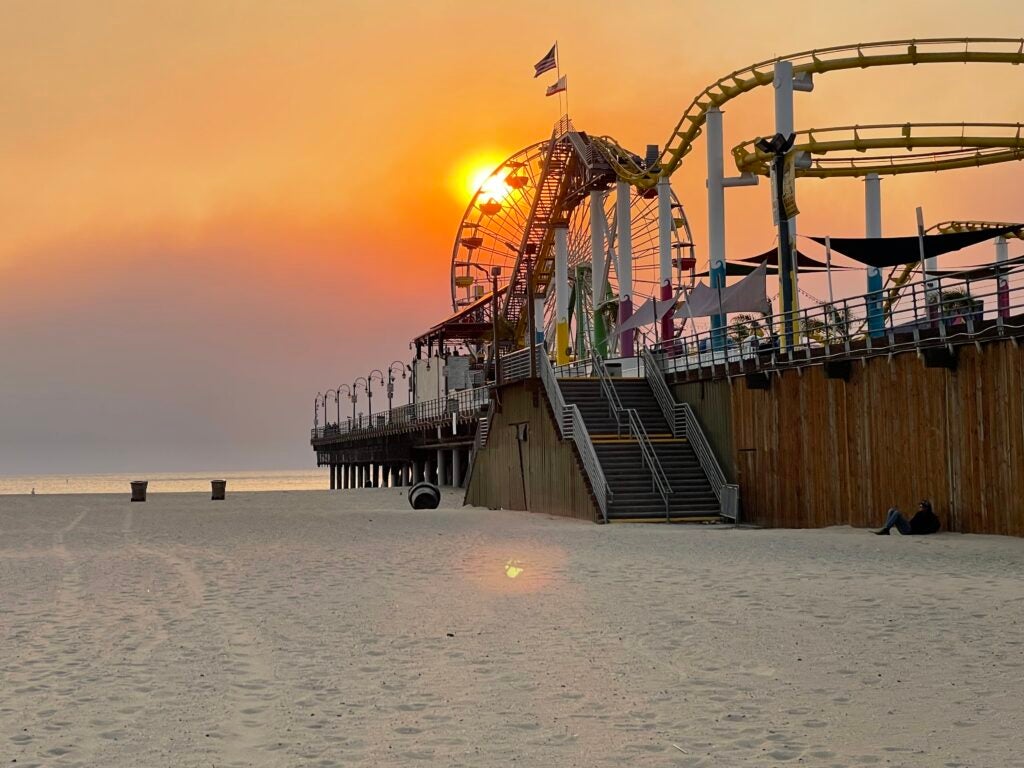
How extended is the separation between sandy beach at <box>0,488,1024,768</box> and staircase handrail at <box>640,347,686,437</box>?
369 inches

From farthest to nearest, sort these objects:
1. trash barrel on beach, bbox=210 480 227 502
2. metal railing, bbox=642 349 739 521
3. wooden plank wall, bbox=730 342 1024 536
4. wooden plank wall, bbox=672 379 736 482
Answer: trash barrel on beach, bbox=210 480 227 502 → wooden plank wall, bbox=672 379 736 482 → metal railing, bbox=642 349 739 521 → wooden plank wall, bbox=730 342 1024 536

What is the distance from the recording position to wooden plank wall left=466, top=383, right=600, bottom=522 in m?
25.7

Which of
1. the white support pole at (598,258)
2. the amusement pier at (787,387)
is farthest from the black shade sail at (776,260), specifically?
the white support pole at (598,258)

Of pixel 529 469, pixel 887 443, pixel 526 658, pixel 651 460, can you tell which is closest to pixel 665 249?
pixel 529 469

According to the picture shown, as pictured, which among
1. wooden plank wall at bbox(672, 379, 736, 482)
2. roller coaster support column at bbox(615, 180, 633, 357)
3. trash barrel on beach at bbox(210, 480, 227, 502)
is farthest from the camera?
trash barrel on beach at bbox(210, 480, 227, 502)

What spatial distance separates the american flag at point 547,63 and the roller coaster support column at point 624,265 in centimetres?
903

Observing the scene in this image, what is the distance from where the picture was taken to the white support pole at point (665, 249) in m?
37.6

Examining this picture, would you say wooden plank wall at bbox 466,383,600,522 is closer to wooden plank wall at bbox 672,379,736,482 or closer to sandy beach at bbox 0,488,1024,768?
wooden plank wall at bbox 672,379,736,482

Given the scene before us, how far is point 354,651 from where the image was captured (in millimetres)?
9648

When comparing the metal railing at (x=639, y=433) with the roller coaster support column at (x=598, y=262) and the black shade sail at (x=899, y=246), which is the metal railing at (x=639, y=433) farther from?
the roller coaster support column at (x=598, y=262)

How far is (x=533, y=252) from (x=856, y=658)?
4877cm

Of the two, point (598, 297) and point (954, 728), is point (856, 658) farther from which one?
A: point (598, 297)

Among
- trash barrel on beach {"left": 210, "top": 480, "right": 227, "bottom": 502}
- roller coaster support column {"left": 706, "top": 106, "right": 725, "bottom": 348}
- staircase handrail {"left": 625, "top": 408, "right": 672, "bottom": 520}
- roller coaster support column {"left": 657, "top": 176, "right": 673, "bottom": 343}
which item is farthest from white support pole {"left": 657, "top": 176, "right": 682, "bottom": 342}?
trash barrel on beach {"left": 210, "top": 480, "right": 227, "bottom": 502}

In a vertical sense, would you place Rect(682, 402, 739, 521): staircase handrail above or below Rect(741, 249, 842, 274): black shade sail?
below
